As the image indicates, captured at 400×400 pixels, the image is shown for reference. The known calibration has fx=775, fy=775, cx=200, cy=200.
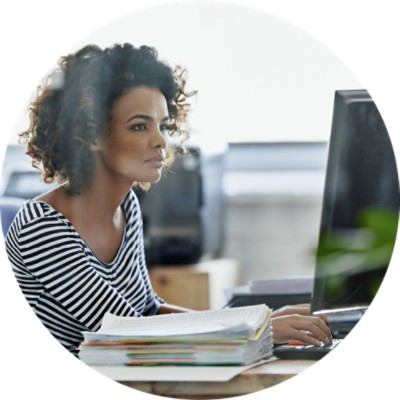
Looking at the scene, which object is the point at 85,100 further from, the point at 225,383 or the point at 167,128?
the point at 225,383

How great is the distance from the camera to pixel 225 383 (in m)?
1.22

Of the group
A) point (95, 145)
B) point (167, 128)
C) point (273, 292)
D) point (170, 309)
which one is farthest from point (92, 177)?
point (273, 292)

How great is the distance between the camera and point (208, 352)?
4.03 ft

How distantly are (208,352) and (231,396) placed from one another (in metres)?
0.10

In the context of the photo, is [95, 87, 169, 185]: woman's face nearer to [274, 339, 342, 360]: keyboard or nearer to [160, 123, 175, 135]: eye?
[160, 123, 175, 135]: eye

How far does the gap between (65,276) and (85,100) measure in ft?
1.07

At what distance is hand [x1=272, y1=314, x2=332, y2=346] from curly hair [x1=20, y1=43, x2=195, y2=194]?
1.19ft

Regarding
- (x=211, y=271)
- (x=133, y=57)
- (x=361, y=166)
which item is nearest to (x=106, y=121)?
(x=133, y=57)

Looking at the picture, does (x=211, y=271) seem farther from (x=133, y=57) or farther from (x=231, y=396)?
(x=133, y=57)

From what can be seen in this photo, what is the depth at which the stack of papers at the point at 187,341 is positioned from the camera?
1.22 meters

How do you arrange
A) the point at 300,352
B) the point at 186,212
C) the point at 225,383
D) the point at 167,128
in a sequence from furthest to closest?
1. the point at 186,212
2. the point at 167,128
3. the point at 300,352
4. the point at 225,383

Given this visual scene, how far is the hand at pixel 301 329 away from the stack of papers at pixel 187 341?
0.04 m

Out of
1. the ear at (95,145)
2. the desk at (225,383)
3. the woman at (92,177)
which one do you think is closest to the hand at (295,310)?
the woman at (92,177)

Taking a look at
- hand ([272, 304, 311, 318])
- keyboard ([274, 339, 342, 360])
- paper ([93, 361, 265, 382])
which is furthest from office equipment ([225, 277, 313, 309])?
paper ([93, 361, 265, 382])
